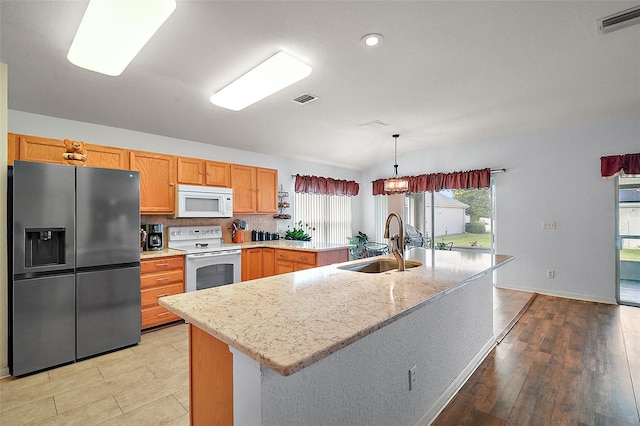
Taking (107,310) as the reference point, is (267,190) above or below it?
above

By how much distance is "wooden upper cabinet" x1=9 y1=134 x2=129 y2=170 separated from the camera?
2879 millimetres

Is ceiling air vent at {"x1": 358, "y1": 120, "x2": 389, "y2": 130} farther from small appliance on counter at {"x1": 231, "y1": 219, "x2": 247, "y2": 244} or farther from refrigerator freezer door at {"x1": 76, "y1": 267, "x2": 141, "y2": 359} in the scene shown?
refrigerator freezer door at {"x1": 76, "y1": 267, "x2": 141, "y2": 359}

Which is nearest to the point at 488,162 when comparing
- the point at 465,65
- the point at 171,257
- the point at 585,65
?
the point at 585,65

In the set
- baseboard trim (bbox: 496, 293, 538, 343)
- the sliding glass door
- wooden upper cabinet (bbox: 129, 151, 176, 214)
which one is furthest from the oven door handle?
the sliding glass door

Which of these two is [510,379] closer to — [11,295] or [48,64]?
[11,295]

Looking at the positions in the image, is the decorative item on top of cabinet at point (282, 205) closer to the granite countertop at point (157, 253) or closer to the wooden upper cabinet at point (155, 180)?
the wooden upper cabinet at point (155, 180)

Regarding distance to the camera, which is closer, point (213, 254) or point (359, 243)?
point (213, 254)

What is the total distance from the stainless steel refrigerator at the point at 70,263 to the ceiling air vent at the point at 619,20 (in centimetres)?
400

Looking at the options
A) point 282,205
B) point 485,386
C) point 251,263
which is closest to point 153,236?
point 251,263

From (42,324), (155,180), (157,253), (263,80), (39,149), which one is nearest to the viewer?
(42,324)

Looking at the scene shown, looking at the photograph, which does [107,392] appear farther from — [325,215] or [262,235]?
[325,215]

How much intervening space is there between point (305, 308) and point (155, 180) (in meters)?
3.20

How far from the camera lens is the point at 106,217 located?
9.07 feet

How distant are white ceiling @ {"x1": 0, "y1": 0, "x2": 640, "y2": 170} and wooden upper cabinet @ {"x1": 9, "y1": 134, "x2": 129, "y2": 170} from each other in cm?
34
